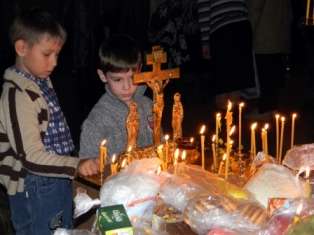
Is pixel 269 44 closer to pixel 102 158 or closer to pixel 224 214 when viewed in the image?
pixel 102 158

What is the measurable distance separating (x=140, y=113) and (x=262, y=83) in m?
3.92

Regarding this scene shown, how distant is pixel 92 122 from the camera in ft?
8.68

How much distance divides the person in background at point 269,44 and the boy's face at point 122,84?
11.5 ft

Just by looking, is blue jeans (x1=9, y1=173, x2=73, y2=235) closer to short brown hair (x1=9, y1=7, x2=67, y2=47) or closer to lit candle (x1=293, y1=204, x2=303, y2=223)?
short brown hair (x1=9, y1=7, x2=67, y2=47)

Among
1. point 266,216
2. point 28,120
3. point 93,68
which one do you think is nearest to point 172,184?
point 266,216

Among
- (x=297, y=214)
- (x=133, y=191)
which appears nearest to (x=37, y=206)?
(x=133, y=191)

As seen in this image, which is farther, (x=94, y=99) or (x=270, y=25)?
(x=94, y=99)

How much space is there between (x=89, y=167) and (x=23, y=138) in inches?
12.8

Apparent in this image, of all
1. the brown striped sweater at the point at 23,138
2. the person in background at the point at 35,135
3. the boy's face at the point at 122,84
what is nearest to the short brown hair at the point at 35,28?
the person in background at the point at 35,135

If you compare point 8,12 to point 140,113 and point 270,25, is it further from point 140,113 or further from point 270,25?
point 140,113

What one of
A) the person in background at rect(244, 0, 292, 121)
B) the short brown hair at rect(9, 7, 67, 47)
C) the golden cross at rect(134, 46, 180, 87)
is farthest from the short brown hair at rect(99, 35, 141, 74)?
the person in background at rect(244, 0, 292, 121)

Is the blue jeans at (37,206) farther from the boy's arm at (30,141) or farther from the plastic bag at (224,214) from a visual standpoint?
the plastic bag at (224,214)

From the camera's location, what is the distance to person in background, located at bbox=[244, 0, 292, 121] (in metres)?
5.98

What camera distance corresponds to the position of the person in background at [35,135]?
2.44 metres
